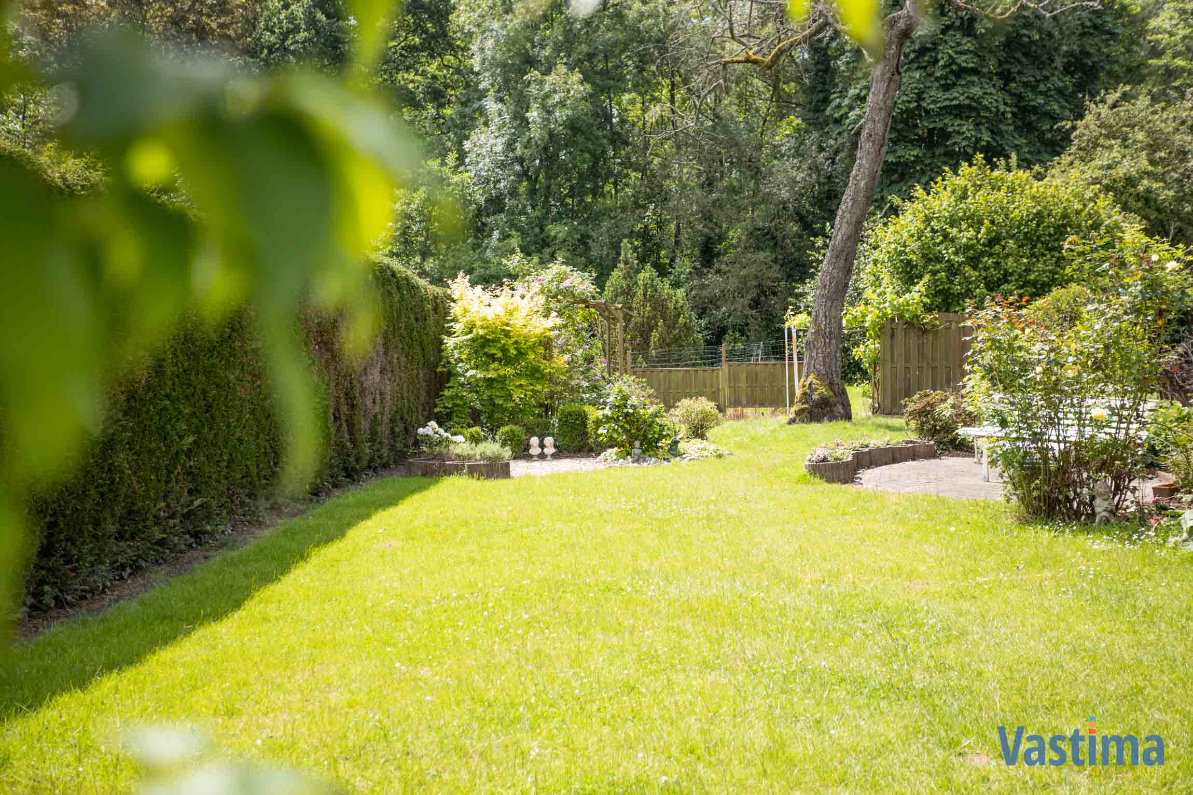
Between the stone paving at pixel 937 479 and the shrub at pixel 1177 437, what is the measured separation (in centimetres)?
166


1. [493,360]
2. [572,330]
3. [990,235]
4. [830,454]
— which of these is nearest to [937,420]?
[830,454]

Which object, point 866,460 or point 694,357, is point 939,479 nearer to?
point 866,460

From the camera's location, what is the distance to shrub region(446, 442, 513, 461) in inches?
372

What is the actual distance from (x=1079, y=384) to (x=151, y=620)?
630 centimetres

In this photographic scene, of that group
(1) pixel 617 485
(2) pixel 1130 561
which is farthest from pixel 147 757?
(1) pixel 617 485

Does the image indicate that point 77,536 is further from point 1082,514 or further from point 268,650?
point 1082,514

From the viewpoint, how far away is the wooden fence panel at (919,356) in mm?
13445

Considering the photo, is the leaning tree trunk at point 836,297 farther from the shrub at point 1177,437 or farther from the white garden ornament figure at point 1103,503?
the shrub at point 1177,437

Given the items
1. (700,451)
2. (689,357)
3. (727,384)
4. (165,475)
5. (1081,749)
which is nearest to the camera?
(1081,749)

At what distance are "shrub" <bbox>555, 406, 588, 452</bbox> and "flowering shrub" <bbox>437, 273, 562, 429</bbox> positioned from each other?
485mm

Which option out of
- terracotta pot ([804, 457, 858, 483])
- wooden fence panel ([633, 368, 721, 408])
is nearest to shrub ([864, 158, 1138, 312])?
wooden fence panel ([633, 368, 721, 408])

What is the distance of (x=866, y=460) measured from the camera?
9.22 m

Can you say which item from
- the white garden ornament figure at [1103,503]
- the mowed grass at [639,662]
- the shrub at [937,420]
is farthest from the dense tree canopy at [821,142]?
the white garden ornament figure at [1103,503]

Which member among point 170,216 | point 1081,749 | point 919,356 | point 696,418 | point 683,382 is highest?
point 919,356
